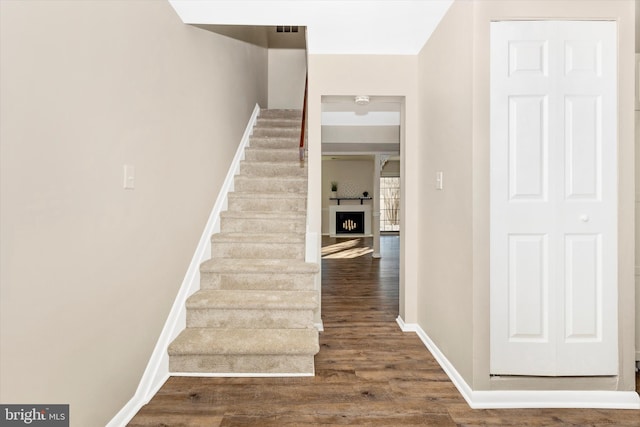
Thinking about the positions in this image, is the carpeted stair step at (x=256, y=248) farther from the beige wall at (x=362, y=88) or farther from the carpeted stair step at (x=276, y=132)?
the carpeted stair step at (x=276, y=132)

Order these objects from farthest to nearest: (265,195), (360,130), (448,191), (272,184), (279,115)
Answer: (360,130) → (279,115) → (272,184) → (265,195) → (448,191)

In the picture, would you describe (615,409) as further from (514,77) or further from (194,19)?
(194,19)

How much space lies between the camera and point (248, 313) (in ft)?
8.57

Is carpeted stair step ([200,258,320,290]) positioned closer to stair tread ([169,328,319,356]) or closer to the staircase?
the staircase

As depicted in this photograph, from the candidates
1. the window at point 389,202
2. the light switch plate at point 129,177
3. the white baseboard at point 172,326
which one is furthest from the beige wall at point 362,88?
the window at point 389,202

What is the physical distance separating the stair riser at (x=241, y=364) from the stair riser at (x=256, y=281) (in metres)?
0.61

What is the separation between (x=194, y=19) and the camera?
260cm

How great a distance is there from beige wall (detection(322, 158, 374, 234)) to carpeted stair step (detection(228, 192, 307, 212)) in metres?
8.88

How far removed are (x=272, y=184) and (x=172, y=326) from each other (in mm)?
1821

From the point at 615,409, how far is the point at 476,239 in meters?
1.20

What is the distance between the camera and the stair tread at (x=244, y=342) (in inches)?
91.5

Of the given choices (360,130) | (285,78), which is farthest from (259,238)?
(285,78)

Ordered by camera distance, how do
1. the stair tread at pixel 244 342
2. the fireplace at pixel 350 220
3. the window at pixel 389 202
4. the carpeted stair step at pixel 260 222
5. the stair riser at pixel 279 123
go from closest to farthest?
the stair tread at pixel 244 342
the carpeted stair step at pixel 260 222
the stair riser at pixel 279 123
the fireplace at pixel 350 220
the window at pixel 389 202

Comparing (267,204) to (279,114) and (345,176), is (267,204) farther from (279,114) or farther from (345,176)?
(345,176)
